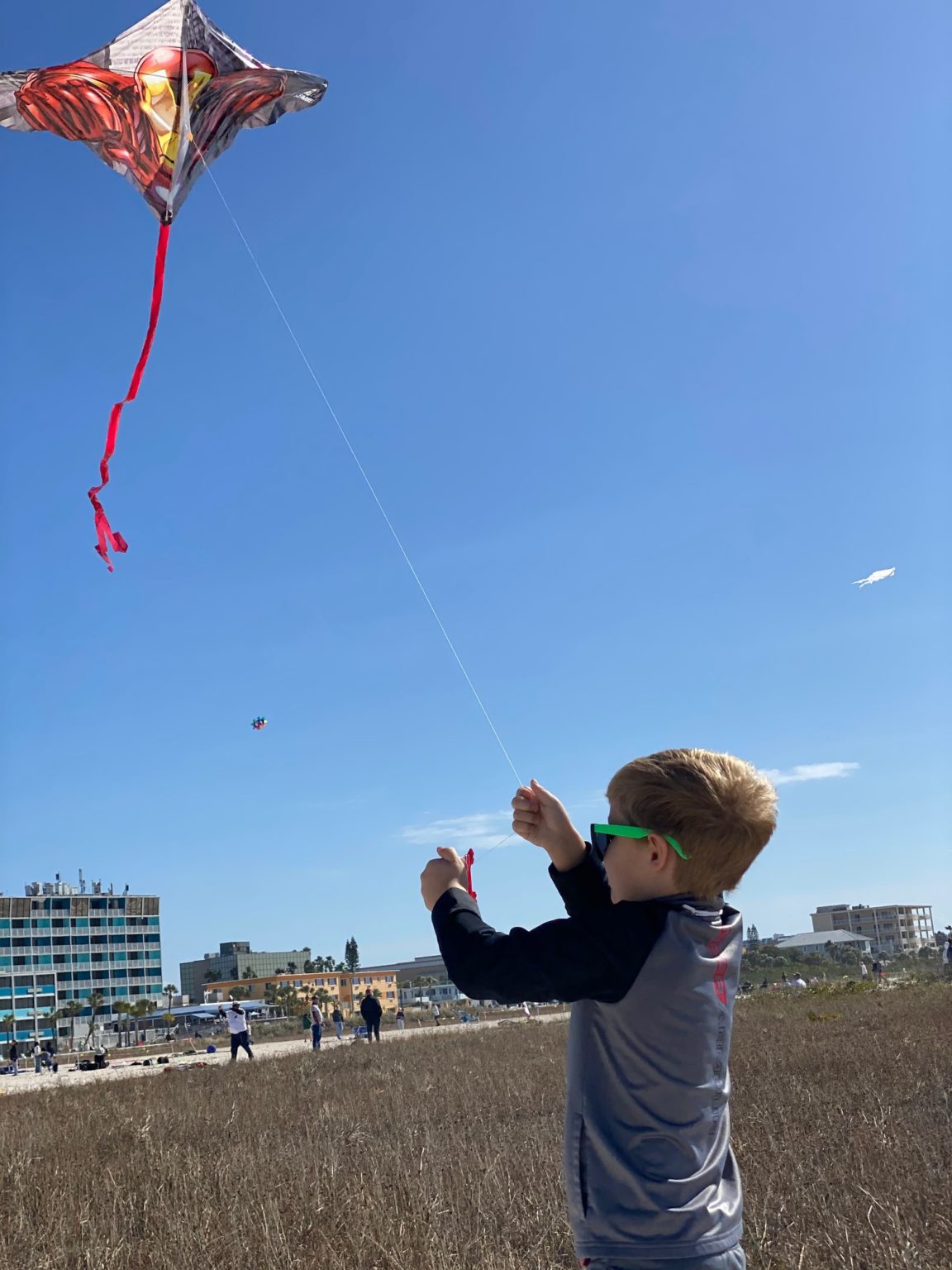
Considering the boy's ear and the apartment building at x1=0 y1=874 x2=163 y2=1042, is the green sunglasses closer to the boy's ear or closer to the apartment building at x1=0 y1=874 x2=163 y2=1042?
the boy's ear

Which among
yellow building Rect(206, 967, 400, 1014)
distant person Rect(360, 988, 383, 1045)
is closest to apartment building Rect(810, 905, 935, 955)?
yellow building Rect(206, 967, 400, 1014)

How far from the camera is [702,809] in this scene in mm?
1831

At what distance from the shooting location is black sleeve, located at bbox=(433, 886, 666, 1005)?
5.71ft

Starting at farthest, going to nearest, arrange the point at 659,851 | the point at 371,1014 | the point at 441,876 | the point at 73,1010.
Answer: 1. the point at 73,1010
2. the point at 371,1014
3. the point at 441,876
4. the point at 659,851

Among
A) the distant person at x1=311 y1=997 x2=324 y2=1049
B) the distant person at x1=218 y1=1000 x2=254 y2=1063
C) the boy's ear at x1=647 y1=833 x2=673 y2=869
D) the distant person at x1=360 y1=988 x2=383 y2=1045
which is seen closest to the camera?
the boy's ear at x1=647 y1=833 x2=673 y2=869

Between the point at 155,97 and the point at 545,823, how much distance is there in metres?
4.02

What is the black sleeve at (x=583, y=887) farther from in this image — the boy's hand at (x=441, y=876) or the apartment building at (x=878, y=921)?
the apartment building at (x=878, y=921)

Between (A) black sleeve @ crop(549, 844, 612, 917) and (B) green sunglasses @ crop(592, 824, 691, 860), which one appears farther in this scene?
(A) black sleeve @ crop(549, 844, 612, 917)

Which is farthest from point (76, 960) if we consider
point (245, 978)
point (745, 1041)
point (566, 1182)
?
point (566, 1182)

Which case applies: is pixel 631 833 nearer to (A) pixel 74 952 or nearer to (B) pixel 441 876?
(B) pixel 441 876

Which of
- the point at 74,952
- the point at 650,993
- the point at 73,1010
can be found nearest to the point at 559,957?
the point at 650,993

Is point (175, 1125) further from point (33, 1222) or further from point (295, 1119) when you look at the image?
point (33, 1222)

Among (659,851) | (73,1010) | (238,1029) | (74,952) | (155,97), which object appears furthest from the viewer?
(74,952)

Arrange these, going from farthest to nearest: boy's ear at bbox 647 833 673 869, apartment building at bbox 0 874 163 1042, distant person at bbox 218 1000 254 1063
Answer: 1. apartment building at bbox 0 874 163 1042
2. distant person at bbox 218 1000 254 1063
3. boy's ear at bbox 647 833 673 869
